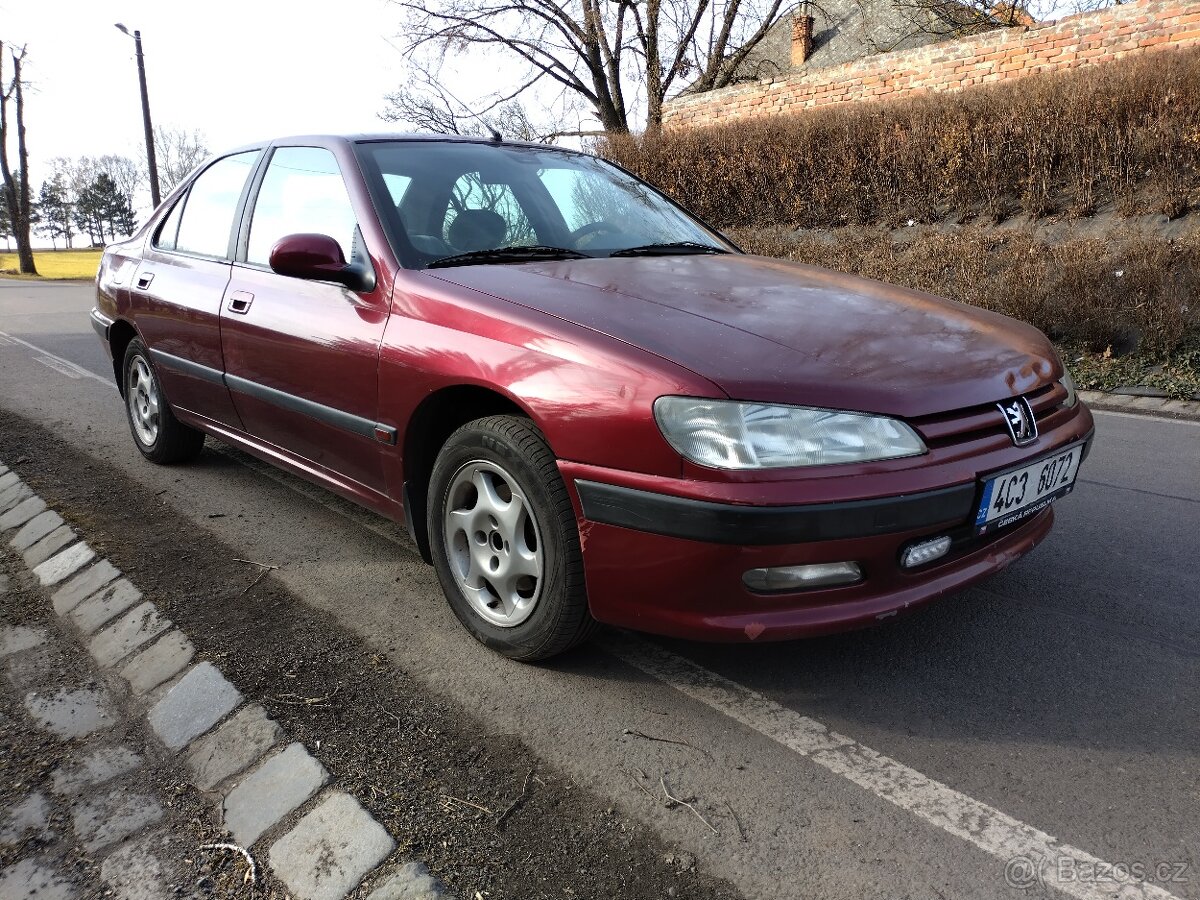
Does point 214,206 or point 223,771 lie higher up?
point 214,206

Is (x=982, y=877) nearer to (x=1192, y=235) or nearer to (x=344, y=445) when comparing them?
(x=344, y=445)

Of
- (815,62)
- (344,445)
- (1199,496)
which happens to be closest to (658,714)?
(344,445)

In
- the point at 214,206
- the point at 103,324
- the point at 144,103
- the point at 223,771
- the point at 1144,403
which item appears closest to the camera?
the point at 223,771

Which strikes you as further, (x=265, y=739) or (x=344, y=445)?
(x=344, y=445)

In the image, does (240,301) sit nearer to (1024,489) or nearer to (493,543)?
(493,543)

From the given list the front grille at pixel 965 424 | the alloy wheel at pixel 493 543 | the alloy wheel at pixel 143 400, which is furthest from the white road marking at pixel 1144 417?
the alloy wheel at pixel 143 400

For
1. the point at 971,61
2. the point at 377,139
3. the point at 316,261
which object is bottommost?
the point at 316,261

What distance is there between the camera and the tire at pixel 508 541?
2.39 m

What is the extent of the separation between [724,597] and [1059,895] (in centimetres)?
90

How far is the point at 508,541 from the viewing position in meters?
2.56

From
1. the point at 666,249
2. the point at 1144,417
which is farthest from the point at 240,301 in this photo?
the point at 1144,417

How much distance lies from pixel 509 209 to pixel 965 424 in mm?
1854

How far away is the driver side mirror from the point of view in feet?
9.39

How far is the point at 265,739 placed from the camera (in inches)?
88.5
